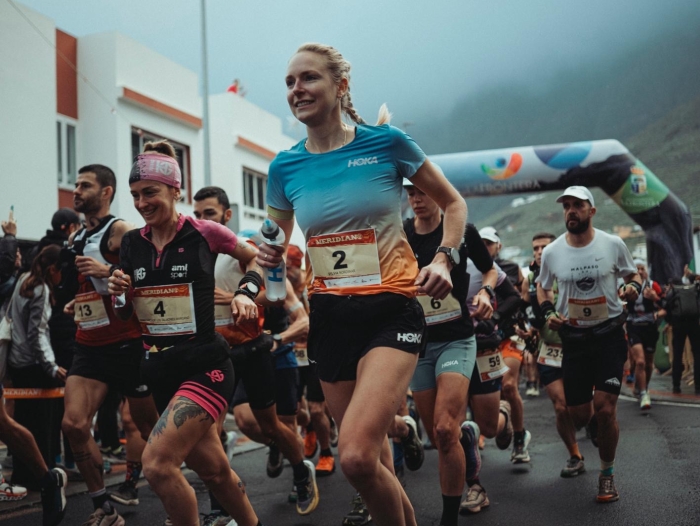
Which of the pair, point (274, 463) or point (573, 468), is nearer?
point (573, 468)

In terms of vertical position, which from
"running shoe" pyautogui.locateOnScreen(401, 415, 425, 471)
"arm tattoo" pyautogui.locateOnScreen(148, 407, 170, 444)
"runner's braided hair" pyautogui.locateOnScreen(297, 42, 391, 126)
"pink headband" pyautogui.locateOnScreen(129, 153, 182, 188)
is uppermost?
"runner's braided hair" pyautogui.locateOnScreen(297, 42, 391, 126)

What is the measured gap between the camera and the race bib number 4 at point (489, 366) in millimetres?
6109

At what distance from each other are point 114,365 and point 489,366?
276 cm

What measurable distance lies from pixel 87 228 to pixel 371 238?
2.83m

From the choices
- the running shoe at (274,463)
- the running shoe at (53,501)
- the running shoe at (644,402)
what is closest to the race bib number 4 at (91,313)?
the running shoe at (53,501)

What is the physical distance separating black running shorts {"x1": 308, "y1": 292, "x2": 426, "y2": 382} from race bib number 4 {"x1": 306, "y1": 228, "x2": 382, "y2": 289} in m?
0.07

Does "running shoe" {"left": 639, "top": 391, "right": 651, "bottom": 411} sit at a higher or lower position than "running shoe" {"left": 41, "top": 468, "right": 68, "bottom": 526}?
lower

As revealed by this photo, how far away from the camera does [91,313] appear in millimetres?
5484

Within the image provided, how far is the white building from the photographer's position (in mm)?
16266

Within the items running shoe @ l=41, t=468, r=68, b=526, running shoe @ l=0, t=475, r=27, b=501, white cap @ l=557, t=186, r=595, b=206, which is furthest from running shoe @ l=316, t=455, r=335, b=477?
white cap @ l=557, t=186, r=595, b=206

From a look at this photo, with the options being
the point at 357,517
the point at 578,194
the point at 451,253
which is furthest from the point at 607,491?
the point at 451,253

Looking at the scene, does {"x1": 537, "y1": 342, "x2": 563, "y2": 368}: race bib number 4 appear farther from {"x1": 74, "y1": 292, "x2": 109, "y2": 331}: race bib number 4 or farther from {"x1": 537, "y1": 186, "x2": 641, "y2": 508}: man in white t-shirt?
{"x1": 74, "y1": 292, "x2": 109, "y2": 331}: race bib number 4

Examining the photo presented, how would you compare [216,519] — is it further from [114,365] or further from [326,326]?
[326,326]

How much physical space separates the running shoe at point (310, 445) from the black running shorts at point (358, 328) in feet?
18.1
